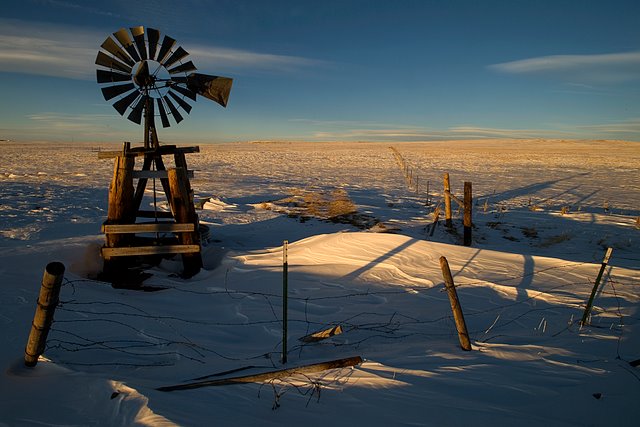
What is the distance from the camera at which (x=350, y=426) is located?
308 cm

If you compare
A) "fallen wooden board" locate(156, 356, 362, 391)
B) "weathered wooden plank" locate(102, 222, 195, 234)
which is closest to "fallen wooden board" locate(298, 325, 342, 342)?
"fallen wooden board" locate(156, 356, 362, 391)

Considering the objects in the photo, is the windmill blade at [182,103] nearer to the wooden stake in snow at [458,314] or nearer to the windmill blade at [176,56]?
the windmill blade at [176,56]

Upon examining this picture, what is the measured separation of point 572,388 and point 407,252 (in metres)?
4.99

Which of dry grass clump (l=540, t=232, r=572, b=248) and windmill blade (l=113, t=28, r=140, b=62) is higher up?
windmill blade (l=113, t=28, r=140, b=62)

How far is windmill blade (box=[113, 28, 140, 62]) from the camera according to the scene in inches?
262

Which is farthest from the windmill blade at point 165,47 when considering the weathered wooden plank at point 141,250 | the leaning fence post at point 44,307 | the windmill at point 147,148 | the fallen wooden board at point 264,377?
the fallen wooden board at point 264,377

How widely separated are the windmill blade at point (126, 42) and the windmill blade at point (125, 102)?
0.60m

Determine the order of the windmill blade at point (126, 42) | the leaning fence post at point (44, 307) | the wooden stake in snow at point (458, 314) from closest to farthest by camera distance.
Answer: the leaning fence post at point (44, 307) → the wooden stake in snow at point (458, 314) → the windmill blade at point (126, 42)

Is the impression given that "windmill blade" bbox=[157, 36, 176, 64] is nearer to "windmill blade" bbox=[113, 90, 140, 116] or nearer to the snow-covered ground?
"windmill blade" bbox=[113, 90, 140, 116]

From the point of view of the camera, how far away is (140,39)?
22.4 ft

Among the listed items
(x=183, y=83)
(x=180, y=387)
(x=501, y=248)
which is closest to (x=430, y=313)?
(x=180, y=387)

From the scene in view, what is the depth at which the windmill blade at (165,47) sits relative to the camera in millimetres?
6980

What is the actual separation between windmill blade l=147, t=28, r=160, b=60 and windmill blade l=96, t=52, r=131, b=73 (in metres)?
0.48

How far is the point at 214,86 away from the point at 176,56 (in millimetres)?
792
